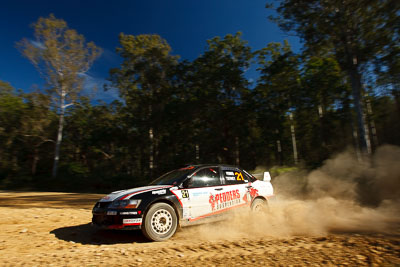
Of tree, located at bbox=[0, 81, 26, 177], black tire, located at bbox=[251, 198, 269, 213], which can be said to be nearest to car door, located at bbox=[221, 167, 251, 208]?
black tire, located at bbox=[251, 198, 269, 213]

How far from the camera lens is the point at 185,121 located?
2591 cm

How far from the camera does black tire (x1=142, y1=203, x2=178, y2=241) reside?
4785 mm

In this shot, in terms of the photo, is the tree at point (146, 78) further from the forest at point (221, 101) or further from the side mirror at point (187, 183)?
the side mirror at point (187, 183)

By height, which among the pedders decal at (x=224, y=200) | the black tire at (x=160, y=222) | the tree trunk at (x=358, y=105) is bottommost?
the black tire at (x=160, y=222)

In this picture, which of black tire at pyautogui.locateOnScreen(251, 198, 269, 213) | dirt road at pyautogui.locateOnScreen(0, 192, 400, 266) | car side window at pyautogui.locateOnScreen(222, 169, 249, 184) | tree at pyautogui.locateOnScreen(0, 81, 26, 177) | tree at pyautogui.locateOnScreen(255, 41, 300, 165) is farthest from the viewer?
tree at pyautogui.locateOnScreen(0, 81, 26, 177)

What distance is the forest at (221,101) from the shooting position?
1733 centimetres

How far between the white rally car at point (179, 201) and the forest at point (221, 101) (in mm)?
12788

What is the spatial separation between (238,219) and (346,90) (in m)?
21.5

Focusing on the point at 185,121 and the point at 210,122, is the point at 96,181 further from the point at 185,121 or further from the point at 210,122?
the point at 210,122

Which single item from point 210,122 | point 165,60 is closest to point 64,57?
point 165,60

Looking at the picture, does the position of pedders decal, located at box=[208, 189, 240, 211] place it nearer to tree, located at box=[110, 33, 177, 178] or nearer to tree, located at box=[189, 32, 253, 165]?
tree, located at box=[189, 32, 253, 165]

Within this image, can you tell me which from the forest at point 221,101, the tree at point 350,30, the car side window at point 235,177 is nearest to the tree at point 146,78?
the forest at point 221,101

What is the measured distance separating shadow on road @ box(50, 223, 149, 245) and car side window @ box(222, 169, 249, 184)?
2.38 metres

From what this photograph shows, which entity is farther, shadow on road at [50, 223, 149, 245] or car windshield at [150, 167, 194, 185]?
car windshield at [150, 167, 194, 185]
